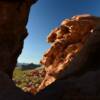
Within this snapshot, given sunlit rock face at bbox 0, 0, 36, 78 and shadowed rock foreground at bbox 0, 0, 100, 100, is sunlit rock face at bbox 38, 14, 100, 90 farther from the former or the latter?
sunlit rock face at bbox 0, 0, 36, 78

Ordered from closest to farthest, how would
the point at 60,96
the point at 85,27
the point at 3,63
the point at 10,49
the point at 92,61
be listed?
the point at 60,96, the point at 92,61, the point at 3,63, the point at 10,49, the point at 85,27

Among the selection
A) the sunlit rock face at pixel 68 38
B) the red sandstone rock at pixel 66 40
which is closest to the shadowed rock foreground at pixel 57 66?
the red sandstone rock at pixel 66 40

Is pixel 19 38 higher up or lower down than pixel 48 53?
higher up

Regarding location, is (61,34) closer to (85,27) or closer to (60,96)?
(85,27)

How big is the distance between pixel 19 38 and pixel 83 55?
20.3 meters

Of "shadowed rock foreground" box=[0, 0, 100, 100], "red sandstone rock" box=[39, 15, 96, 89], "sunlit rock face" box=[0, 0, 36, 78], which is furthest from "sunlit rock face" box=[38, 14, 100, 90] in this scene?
"sunlit rock face" box=[0, 0, 36, 78]

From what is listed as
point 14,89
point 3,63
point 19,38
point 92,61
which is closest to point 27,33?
point 19,38

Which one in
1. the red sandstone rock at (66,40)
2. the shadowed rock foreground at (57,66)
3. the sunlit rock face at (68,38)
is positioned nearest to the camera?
the shadowed rock foreground at (57,66)

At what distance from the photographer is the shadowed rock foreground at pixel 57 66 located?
22166 millimetres

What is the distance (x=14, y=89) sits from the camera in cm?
2369

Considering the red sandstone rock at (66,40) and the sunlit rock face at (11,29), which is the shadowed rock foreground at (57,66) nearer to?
the sunlit rock face at (11,29)

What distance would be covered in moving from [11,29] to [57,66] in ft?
62.0

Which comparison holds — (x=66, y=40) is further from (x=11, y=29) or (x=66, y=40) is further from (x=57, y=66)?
(x=11, y=29)

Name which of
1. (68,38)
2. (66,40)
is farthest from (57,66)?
(68,38)
